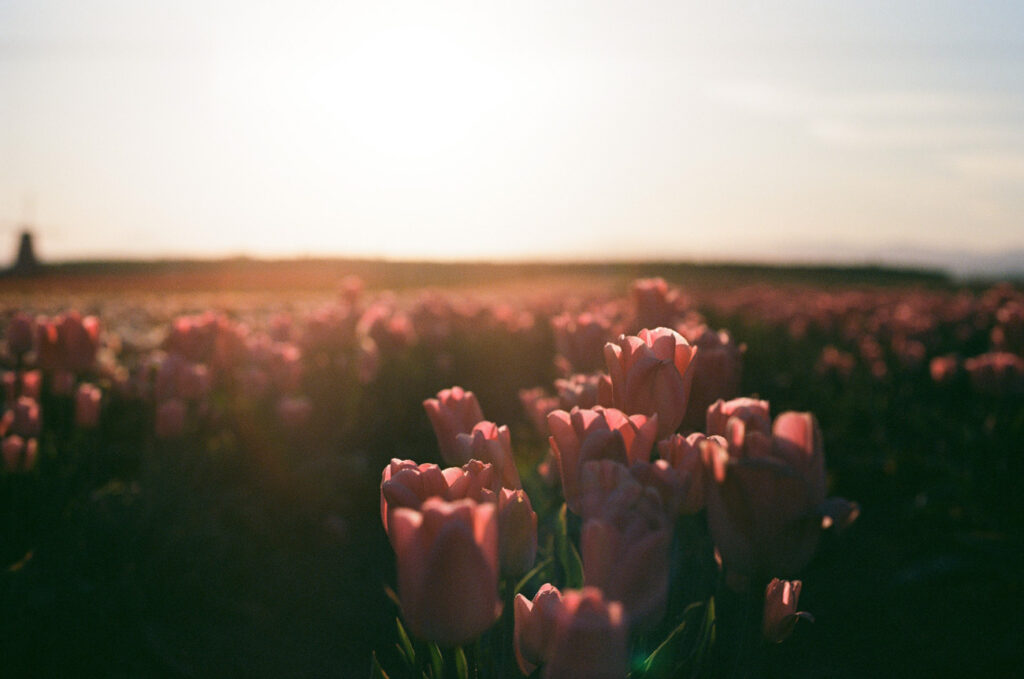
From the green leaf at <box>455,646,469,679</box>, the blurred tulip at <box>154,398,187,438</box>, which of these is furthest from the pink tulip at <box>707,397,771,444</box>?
the blurred tulip at <box>154,398,187,438</box>

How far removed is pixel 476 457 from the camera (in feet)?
4.54

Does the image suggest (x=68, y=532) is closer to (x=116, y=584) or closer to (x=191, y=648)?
(x=116, y=584)

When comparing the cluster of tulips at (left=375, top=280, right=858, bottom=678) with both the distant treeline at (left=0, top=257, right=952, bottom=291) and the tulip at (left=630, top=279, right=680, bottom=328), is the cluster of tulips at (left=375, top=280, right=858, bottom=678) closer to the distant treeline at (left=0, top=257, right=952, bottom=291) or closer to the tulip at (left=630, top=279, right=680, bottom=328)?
the tulip at (left=630, top=279, right=680, bottom=328)

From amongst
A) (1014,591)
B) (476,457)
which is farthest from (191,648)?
(1014,591)

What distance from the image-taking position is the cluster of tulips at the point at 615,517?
3.27ft

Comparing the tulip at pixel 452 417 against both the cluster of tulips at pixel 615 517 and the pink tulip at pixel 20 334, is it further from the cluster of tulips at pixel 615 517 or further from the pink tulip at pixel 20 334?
the pink tulip at pixel 20 334

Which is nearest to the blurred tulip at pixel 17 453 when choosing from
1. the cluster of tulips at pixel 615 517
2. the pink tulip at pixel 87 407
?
the pink tulip at pixel 87 407

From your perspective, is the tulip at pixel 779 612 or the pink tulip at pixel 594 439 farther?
the tulip at pixel 779 612

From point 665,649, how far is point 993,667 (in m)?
2.46

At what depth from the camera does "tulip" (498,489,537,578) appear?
1212 millimetres

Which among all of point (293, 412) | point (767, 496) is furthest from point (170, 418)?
point (767, 496)

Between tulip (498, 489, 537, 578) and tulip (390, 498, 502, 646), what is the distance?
166mm

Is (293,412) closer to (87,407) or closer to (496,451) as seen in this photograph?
(87,407)

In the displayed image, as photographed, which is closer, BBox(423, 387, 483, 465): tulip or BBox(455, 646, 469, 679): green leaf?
BBox(455, 646, 469, 679): green leaf
